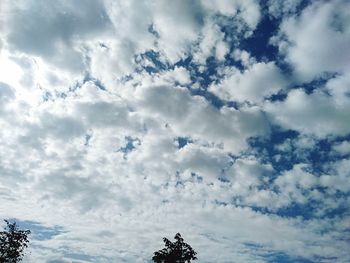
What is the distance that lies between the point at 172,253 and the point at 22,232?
24.7m

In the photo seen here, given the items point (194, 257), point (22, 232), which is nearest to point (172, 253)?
point (194, 257)

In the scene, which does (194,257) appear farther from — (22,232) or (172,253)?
(22,232)

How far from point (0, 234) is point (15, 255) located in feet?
14.1

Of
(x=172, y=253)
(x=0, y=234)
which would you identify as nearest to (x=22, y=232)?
(x=0, y=234)

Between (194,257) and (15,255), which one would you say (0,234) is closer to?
→ (15,255)

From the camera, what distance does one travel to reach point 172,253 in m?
73.4

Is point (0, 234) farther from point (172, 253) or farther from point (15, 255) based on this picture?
point (172, 253)

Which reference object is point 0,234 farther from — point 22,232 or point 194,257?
point 194,257

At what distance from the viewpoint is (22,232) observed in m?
73.0

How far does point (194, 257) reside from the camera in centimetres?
7344

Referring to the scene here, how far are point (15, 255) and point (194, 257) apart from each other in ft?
94.1

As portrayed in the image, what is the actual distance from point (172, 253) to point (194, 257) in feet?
12.0

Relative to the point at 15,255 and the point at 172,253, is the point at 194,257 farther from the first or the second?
the point at 15,255

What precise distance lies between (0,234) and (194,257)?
104 feet
